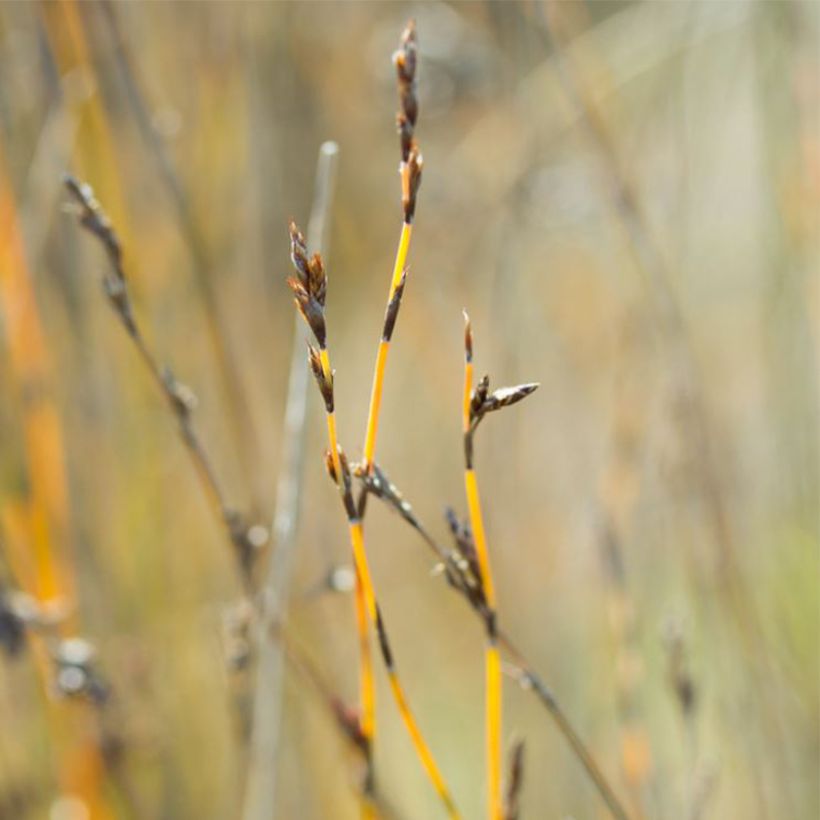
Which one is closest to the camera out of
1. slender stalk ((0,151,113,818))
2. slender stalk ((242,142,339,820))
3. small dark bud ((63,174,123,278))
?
small dark bud ((63,174,123,278))

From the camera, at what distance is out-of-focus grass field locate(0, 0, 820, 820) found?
3.07ft

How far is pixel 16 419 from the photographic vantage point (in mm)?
1067

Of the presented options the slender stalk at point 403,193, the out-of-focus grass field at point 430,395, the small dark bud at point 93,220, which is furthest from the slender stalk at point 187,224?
the slender stalk at point 403,193

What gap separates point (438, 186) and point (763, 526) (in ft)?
2.10

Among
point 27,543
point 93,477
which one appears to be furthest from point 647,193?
point 27,543

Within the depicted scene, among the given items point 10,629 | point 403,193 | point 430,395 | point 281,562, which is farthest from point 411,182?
point 430,395

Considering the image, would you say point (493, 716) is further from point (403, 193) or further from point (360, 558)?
Result: point (403, 193)

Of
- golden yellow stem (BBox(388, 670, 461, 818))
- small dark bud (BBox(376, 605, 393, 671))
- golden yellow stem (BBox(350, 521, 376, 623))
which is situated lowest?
golden yellow stem (BBox(388, 670, 461, 818))

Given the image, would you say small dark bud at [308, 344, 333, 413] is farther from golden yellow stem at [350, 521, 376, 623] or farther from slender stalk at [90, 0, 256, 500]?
slender stalk at [90, 0, 256, 500]

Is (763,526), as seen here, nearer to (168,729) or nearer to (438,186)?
(438,186)

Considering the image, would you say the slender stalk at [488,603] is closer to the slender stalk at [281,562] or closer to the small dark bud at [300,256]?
the small dark bud at [300,256]

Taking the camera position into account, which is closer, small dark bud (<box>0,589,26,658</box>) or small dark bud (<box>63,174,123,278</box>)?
small dark bud (<box>63,174,123,278</box>)

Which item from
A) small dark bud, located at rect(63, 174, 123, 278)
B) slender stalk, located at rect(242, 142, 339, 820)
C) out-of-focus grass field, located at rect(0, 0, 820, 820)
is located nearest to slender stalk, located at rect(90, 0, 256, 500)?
out-of-focus grass field, located at rect(0, 0, 820, 820)

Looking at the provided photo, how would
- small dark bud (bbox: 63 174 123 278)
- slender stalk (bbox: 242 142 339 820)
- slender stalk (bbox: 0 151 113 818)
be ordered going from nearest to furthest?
small dark bud (bbox: 63 174 123 278)
slender stalk (bbox: 242 142 339 820)
slender stalk (bbox: 0 151 113 818)
